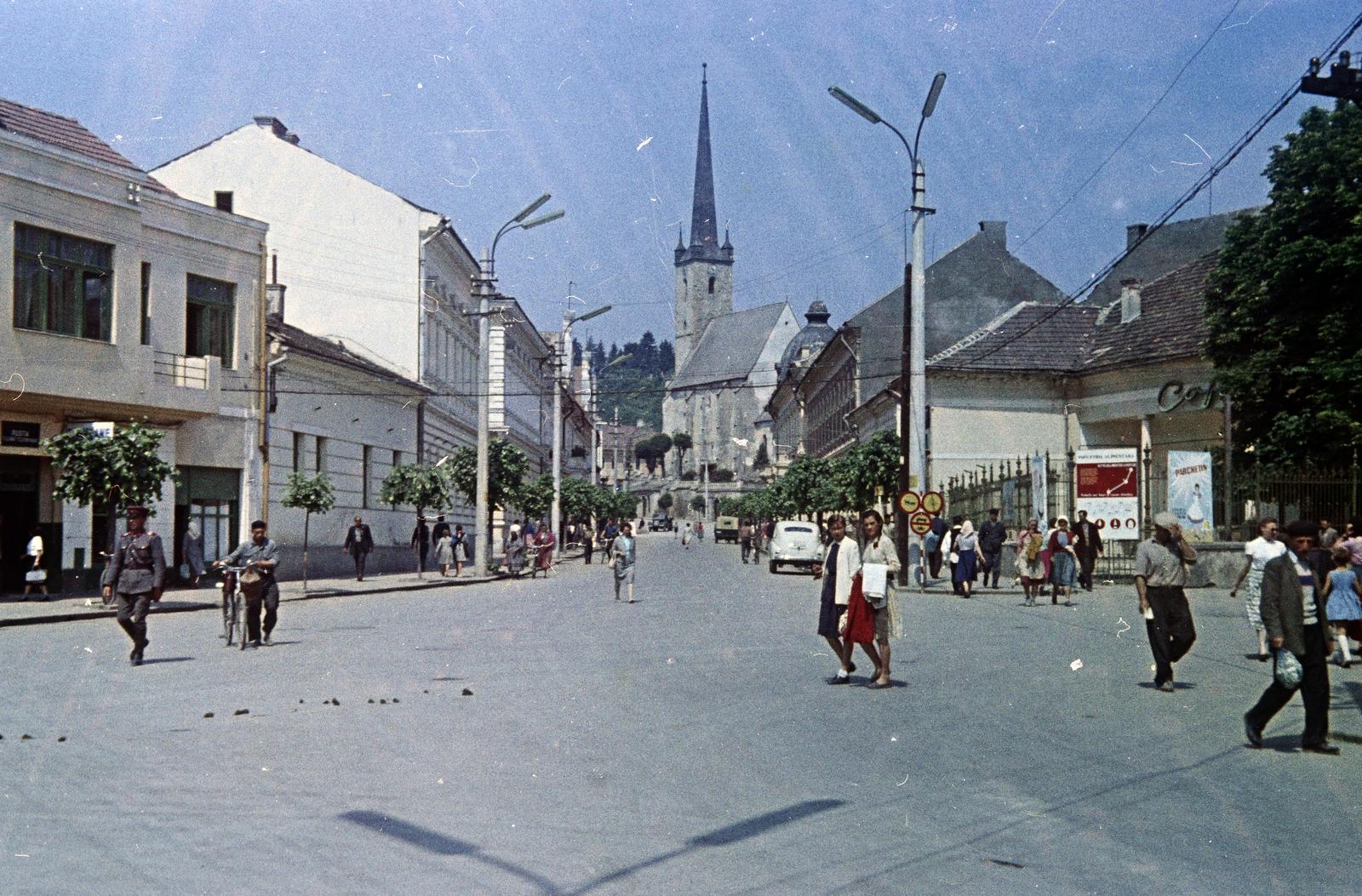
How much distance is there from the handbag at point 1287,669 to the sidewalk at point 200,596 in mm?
13566

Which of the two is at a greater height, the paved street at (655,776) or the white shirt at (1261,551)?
the white shirt at (1261,551)

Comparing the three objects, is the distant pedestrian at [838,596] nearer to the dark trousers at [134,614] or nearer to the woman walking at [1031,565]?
the dark trousers at [134,614]

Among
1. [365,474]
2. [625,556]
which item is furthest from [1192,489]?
[365,474]

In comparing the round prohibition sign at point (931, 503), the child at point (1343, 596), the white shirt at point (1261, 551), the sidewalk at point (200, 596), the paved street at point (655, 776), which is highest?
the round prohibition sign at point (931, 503)

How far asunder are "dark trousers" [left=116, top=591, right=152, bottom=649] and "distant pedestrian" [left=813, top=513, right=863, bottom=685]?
7.23 metres

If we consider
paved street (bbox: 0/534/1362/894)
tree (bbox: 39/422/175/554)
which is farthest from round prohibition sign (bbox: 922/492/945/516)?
tree (bbox: 39/422/175/554)

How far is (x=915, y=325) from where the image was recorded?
30.6m

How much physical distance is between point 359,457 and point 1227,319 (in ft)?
80.1

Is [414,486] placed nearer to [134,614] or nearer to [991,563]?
[991,563]

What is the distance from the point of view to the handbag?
9547 millimetres

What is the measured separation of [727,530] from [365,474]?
247ft

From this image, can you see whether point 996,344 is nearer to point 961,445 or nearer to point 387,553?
point 961,445

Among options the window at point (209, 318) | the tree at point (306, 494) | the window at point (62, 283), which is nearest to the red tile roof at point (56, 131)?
the window at point (62, 283)

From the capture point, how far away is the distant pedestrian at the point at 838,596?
43.6 ft
